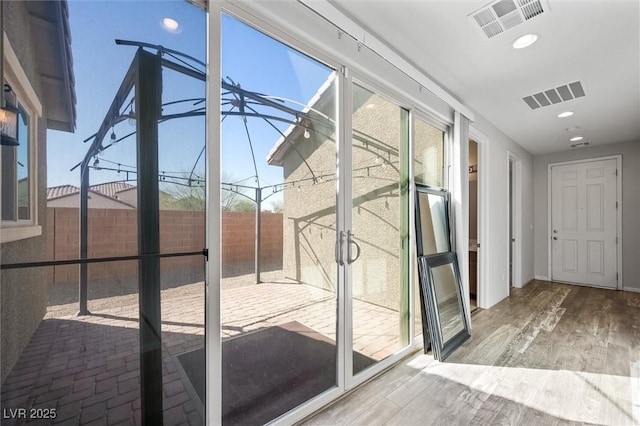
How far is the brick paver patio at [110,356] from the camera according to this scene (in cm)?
100

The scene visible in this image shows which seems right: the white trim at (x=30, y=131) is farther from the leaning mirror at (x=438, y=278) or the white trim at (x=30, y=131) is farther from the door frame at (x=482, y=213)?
the door frame at (x=482, y=213)

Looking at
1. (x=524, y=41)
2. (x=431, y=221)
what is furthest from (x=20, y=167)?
(x=524, y=41)

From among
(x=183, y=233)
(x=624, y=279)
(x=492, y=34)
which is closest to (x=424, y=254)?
(x=492, y=34)

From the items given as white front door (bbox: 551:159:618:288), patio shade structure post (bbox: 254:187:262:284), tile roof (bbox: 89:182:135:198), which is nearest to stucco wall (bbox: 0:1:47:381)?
tile roof (bbox: 89:182:135:198)

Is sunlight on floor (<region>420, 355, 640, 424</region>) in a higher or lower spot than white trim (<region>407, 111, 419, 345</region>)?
lower

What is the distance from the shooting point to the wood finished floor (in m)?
1.73

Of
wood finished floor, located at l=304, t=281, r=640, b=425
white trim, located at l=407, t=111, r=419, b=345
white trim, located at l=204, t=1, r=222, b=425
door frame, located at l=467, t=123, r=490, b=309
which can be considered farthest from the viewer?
door frame, located at l=467, t=123, r=490, b=309

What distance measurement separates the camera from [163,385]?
128cm

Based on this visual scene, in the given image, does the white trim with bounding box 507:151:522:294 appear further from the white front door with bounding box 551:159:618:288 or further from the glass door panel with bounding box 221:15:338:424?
the glass door panel with bounding box 221:15:338:424

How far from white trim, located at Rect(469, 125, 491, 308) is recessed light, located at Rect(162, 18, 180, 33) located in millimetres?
3636

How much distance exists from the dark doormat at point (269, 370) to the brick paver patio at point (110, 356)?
0.07 metres

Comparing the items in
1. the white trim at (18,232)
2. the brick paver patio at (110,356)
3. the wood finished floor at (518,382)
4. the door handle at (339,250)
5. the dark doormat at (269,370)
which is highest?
the white trim at (18,232)

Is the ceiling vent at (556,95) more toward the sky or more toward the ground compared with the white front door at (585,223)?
more toward the sky

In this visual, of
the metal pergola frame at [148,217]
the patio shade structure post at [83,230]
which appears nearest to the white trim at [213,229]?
the metal pergola frame at [148,217]
